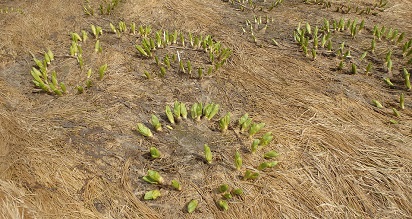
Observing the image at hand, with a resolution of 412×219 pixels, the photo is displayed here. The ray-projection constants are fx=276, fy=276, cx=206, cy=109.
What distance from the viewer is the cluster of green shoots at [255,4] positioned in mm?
5102

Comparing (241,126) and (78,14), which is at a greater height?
(78,14)

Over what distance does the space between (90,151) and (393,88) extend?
10.7 ft

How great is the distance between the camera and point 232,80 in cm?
334

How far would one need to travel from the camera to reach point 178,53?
148 inches

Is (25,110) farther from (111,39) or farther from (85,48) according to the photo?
(111,39)

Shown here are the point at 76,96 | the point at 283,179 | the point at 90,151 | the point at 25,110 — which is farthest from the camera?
the point at 76,96

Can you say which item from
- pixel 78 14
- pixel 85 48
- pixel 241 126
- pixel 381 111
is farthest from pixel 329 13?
pixel 78 14

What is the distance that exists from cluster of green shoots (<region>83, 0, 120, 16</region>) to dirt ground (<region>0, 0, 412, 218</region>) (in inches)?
22.6

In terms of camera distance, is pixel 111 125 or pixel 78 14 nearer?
pixel 111 125

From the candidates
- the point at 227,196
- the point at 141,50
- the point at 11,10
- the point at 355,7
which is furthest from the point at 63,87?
the point at 355,7

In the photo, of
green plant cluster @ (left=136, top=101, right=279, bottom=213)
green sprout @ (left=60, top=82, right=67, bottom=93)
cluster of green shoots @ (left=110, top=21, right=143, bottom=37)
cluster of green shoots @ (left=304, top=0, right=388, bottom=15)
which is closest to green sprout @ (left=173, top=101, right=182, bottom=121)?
green plant cluster @ (left=136, top=101, right=279, bottom=213)

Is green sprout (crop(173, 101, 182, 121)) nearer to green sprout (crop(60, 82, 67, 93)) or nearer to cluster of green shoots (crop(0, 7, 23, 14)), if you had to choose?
green sprout (crop(60, 82, 67, 93))

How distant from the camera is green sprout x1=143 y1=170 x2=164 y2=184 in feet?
6.95

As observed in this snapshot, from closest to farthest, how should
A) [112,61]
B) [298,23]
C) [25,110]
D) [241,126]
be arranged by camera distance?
[241,126] < [25,110] < [112,61] < [298,23]
